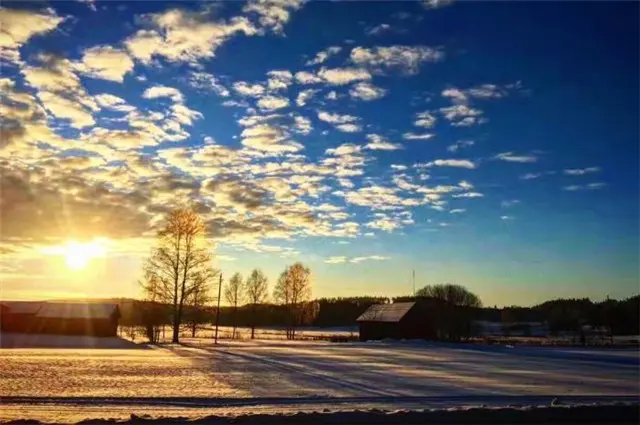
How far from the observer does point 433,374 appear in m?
24.7

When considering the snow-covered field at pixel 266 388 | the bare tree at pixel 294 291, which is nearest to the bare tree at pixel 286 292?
the bare tree at pixel 294 291

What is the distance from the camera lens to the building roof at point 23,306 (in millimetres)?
75625

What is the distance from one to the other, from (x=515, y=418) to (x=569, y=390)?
8296 millimetres

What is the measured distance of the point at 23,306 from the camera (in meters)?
77.0

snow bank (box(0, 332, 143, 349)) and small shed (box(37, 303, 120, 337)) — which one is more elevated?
small shed (box(37, 303, 120, 337))

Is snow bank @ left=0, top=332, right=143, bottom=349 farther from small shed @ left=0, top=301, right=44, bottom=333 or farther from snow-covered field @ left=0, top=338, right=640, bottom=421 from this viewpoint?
snow-covered field @ left=0, top=338, right=640, bottom=421

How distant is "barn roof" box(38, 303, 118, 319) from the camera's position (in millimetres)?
69500

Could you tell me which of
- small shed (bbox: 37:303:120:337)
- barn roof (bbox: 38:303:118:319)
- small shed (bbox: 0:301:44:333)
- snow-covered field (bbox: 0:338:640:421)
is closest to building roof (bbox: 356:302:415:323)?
small shed (bbox: 37:303:120:337)

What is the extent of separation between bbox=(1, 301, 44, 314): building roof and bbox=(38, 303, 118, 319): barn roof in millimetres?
3536

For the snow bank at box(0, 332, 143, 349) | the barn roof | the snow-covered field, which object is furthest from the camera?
the barn roof

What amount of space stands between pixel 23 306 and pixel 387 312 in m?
47.6

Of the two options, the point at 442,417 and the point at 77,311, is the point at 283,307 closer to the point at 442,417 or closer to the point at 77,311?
the point at 77,311

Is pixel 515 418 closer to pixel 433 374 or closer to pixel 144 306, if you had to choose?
pixel 433 374

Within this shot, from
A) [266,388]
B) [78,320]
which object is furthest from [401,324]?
[266,388]
